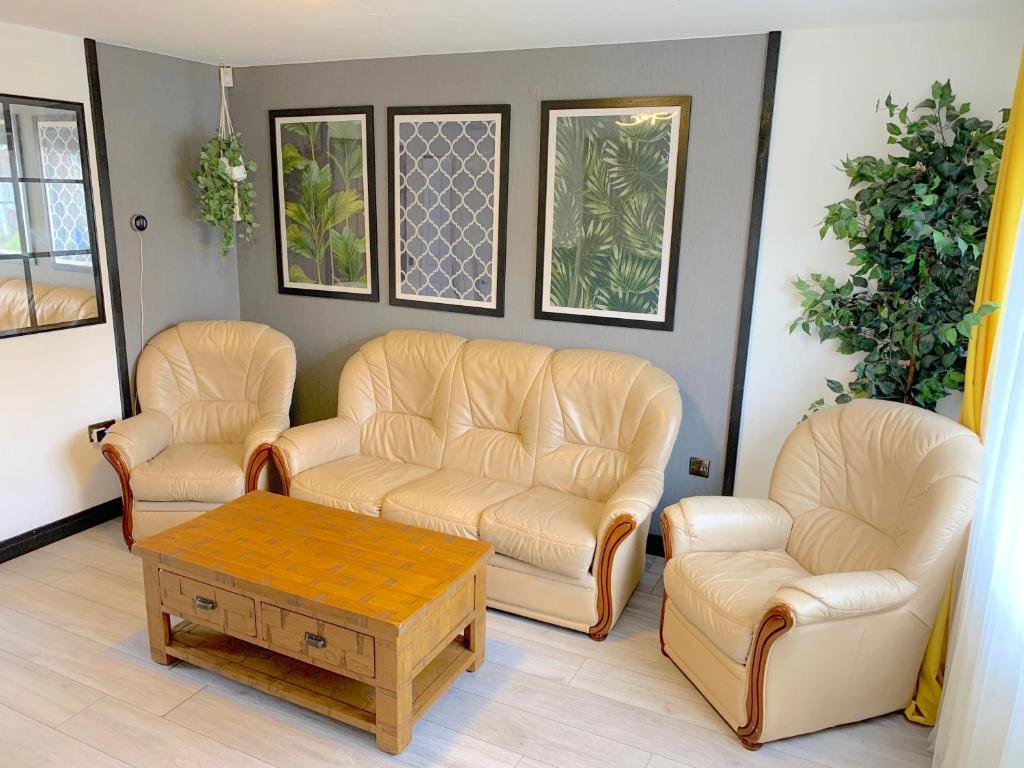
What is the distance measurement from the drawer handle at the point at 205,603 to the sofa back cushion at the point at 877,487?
2171mm

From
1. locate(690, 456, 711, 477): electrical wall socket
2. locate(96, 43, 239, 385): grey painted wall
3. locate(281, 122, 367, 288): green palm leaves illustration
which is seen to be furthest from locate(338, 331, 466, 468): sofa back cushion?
locate(690, 456, 711, 477): electrical wall socket

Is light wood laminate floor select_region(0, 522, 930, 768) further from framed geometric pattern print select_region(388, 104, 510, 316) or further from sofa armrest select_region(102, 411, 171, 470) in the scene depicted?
framed geometric pattern print select_region(388, 104, 510, 316)

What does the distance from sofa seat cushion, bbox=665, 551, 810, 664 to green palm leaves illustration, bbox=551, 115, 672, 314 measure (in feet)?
4.28

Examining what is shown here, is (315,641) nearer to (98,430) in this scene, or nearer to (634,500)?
(634,500)

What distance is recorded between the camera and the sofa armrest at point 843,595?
226 cm

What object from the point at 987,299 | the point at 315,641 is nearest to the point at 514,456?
the point at 315,641

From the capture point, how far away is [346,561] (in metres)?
2.60

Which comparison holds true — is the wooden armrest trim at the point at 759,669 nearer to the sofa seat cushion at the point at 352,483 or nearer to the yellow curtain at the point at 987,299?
the yellow curtain at the point at 987,299

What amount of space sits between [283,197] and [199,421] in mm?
1384

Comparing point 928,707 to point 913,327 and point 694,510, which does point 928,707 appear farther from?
point 913,327

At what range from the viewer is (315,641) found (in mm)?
2379

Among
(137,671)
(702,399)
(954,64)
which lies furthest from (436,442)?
(954,64)

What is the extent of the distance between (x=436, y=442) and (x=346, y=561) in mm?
1219

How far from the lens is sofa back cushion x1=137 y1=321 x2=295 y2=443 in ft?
13.0
